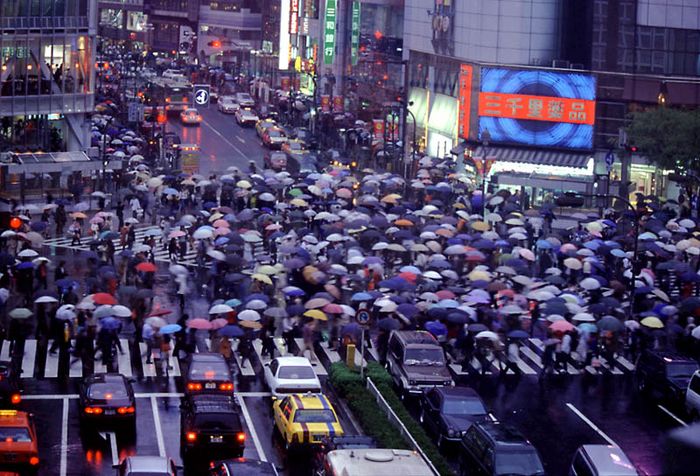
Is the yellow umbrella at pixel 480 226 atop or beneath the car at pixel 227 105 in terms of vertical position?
beneath

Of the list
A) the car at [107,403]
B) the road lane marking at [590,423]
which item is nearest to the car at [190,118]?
the road lane marking at [590,423]

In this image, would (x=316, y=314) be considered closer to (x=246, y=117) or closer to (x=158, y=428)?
(x=158, y=428)

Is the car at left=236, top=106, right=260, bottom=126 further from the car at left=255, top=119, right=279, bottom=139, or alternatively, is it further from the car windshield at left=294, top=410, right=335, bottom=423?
the car windshield at left=294, top=410, right=335, bottom=423

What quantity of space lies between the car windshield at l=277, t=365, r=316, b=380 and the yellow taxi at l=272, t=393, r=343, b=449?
226cm

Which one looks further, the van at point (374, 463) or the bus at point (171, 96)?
the bus at point (171, 96)

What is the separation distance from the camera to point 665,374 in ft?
111

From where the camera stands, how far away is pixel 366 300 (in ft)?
131

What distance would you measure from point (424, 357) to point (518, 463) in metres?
8.53

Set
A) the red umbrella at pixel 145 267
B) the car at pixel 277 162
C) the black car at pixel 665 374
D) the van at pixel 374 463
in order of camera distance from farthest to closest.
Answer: the car at pixel 277 162 → the red umbrella at pixel 145 267 → the black car at pixel 665 374 → the van at pixel 374 463

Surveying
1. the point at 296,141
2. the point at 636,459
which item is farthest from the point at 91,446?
the point at 296,141

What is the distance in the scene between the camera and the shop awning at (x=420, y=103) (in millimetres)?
92438

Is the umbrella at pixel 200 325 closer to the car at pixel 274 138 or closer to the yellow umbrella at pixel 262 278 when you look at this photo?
the yellow umbrella at pixel 262 278

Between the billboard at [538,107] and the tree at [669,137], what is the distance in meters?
8.48

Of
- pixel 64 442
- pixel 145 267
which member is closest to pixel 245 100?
pixel 145 267
